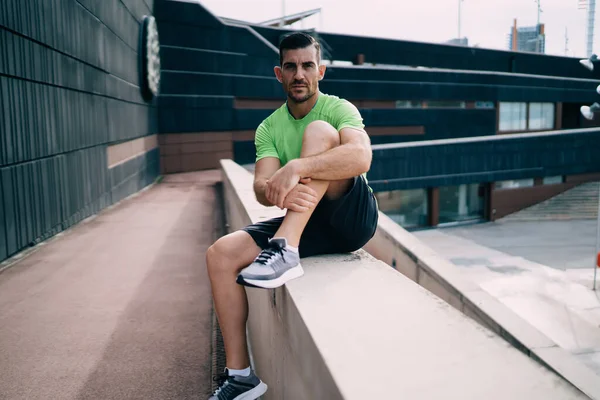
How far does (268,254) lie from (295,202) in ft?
1.03

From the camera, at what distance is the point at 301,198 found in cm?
251

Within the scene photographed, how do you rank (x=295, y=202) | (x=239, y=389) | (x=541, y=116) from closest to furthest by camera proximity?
(x=239, y=389), (x=295, y=202), (x=541, y=116)

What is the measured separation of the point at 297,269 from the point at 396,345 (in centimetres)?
83

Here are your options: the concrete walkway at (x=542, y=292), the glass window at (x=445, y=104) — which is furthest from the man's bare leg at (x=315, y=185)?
the glass window at (x=445, y=104)

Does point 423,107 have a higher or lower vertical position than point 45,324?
higher

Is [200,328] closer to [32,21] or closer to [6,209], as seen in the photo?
[6,209]

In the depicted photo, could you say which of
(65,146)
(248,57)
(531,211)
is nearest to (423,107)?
(531,211)

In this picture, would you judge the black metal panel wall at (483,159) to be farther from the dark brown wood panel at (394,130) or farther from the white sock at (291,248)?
the white sock at (291,248)

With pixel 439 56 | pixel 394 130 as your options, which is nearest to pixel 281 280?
pixel 394 130

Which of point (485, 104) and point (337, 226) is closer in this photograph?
point (337, 226)

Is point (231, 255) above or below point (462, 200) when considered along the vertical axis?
above

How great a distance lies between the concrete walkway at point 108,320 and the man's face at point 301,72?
1.90 metres

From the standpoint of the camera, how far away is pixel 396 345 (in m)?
1.69

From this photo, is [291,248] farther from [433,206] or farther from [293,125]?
[433,206]
